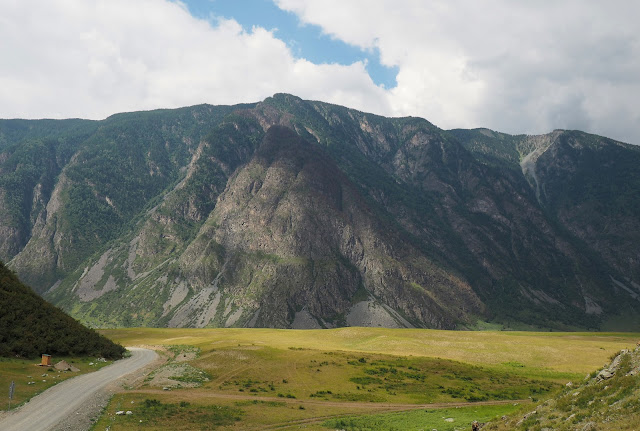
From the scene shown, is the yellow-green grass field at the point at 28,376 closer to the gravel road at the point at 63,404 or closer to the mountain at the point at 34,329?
the gravel road at the point at 63,404

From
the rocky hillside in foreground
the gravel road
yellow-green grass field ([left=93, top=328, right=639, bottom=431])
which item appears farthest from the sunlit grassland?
the rocky hillside in foreground

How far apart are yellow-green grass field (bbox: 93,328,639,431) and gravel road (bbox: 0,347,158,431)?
2234 mm

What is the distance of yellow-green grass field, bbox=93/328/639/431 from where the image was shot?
1534 inches

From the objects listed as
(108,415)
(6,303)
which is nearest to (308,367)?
(108,415)

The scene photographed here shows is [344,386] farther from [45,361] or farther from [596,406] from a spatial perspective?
[596,406]

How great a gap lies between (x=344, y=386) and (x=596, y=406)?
36.8 m

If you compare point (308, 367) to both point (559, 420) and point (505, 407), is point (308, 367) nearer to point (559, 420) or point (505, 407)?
point (505, 407)

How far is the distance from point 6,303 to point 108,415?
32316 millimetres

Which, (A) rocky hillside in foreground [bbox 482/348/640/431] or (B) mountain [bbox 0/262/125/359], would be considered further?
(B) mountain [bbox 0/262/125/359]

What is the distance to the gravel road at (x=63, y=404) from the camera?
105 ft

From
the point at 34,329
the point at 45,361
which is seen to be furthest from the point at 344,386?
the point at 34,329

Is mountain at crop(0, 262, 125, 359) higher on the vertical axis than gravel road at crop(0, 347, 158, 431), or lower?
higher

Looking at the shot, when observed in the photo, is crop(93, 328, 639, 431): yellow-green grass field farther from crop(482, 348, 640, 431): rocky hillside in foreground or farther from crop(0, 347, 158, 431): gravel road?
crop(482, 348, 640, 431): rocky hillside in foreground

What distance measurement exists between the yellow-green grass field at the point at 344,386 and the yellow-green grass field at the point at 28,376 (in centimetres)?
755
